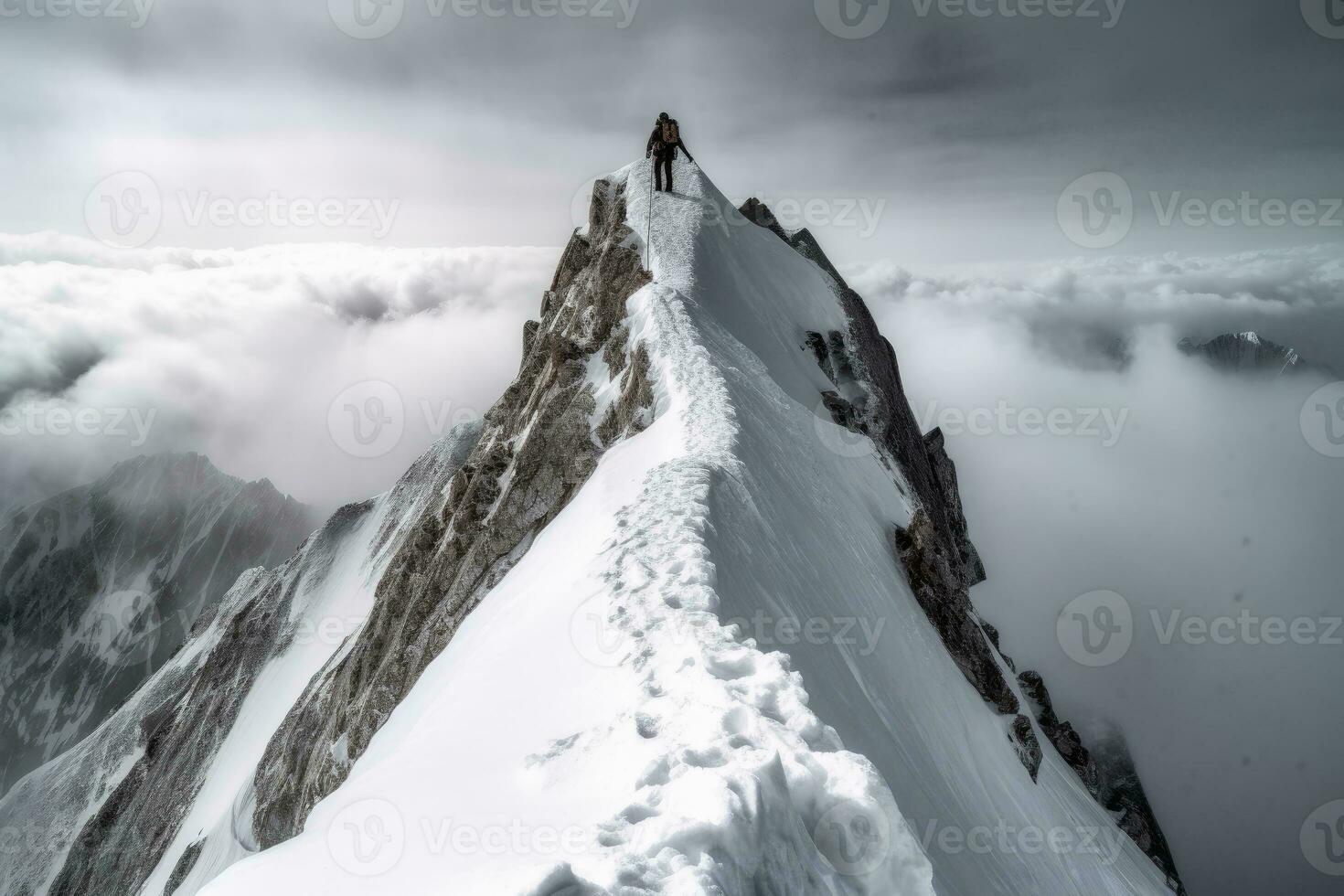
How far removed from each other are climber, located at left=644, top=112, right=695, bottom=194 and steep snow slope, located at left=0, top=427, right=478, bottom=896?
35.0 m

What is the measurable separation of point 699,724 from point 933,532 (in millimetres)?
18538

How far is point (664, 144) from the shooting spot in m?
26.8

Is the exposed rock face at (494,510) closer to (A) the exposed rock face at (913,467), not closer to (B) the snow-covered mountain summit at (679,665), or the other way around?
(B) the snow-covered mountain summit at (679,665)

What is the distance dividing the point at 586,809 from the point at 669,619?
261 centimetres

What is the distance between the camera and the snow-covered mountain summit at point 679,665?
15.1 ft

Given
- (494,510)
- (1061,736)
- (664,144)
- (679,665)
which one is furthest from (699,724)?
(1061,736)

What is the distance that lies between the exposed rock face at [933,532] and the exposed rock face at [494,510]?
953 cm

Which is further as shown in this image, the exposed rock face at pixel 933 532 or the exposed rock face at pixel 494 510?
the exposed rock face at pixel 933 532

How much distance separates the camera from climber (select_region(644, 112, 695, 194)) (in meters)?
25.7

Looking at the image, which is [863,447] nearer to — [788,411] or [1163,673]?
[788,411]

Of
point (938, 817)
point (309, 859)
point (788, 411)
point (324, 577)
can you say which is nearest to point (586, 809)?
point (309, 859)

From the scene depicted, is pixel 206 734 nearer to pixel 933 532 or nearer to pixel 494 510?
pixel 494 510

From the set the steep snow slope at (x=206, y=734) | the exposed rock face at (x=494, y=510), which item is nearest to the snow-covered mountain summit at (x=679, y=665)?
the exposed rock face at (x=494, y=510)

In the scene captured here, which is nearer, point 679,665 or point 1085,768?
point 679,665
